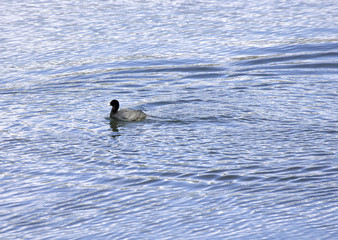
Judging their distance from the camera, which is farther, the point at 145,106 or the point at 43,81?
the point at 43,81

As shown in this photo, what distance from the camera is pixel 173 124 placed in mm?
14672

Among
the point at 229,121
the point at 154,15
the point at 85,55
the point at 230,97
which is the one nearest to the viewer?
the point at 229,121

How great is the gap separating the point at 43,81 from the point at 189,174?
30.6 ft

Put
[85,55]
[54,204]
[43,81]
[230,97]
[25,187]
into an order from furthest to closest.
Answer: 1. [85,55]
2. [43,81]
3. [230,97]
4. [25,187]
5. [54,204]

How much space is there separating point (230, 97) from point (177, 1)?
13731 millimetres

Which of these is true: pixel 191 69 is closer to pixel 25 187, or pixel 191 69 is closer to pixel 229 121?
pixel 229 121

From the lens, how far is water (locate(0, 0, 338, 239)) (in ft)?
31.7

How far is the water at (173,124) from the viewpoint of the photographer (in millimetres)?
9648

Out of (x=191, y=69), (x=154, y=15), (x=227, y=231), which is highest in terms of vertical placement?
(x=154, y=15)

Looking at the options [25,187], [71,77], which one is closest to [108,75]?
[71,77]

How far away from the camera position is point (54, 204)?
10.4 meters

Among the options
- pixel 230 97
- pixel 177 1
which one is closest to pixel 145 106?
pixel 230 97

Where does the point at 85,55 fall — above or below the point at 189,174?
above

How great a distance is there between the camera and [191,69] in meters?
19.6
